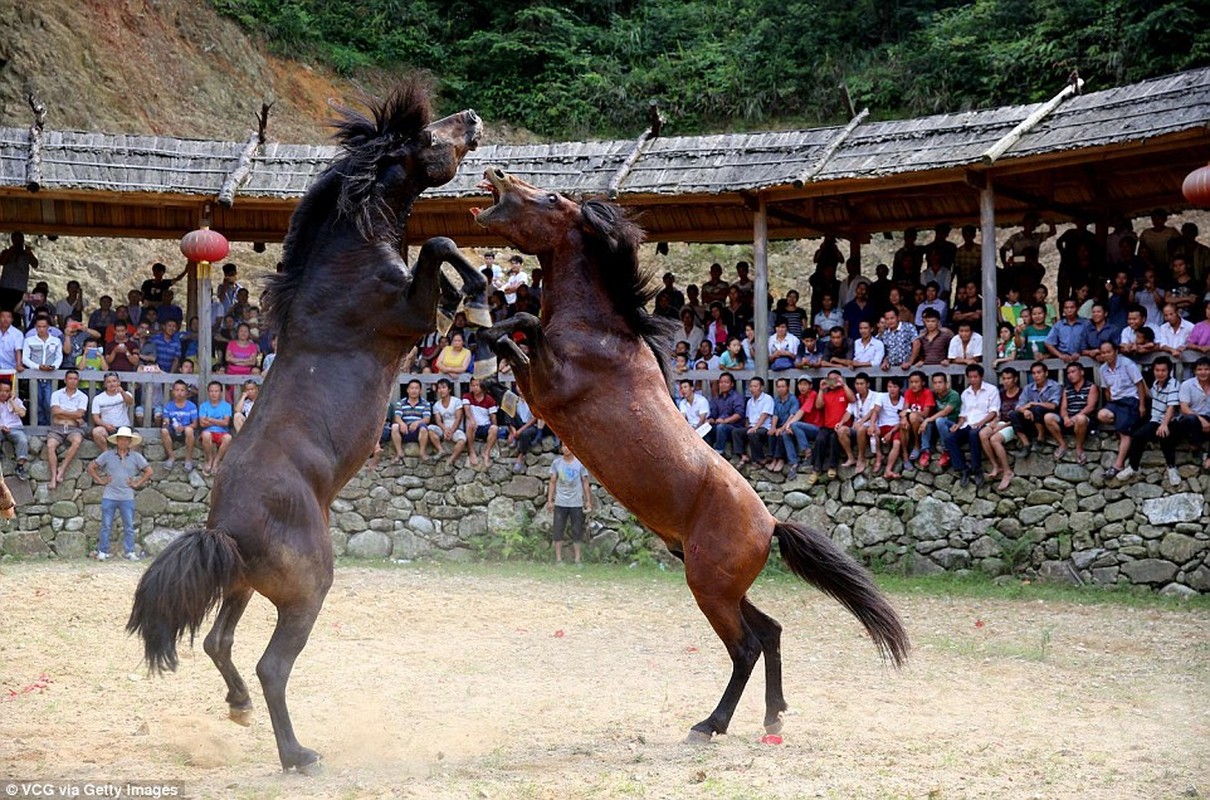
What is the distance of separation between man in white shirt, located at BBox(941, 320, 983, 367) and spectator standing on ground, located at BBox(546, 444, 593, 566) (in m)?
4.34

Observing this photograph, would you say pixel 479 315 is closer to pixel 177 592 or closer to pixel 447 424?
pixel 177 592

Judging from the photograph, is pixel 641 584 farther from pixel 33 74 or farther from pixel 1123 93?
pixel 33 74

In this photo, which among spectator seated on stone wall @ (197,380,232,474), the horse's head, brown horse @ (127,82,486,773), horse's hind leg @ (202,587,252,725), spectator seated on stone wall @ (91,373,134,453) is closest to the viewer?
brown horse @ (127,82,486,773)

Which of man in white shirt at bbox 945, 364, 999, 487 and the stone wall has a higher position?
man in white shirt at bbox 945, 364, 999, 487

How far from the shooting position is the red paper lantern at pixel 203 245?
47.1ft

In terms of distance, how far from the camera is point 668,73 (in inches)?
1163

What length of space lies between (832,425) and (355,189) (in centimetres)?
825

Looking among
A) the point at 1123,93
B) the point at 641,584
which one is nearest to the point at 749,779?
the point at 641,584

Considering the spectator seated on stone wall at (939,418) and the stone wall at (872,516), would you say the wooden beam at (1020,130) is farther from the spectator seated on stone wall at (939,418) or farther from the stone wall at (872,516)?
the stone wall at (872,516)

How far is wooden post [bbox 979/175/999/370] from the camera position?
1304 cm

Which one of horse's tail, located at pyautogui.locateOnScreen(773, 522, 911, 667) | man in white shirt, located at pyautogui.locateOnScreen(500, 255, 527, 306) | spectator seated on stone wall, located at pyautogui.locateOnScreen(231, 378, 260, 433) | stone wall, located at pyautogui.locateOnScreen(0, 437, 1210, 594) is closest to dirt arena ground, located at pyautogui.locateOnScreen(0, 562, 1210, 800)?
horse's tail, located at pyautogui.locateOnScreen(773, 522, 911, 667)

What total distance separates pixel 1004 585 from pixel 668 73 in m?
20.0

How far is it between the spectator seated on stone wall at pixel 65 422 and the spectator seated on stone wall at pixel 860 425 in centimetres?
907

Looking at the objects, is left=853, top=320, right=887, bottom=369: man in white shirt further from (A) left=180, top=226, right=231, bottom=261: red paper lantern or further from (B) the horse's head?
(B) the horse's head
